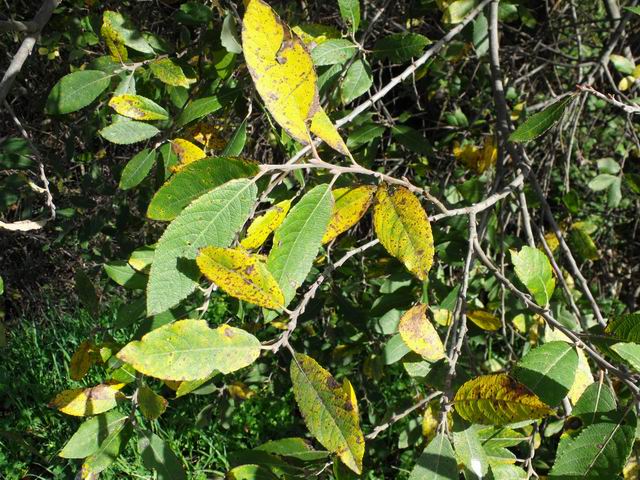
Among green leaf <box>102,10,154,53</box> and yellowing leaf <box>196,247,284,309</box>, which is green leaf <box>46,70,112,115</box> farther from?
yellowing leaf <box>196,247,284,309</box>

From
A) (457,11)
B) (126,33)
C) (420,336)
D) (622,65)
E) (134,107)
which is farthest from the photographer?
(622,65)

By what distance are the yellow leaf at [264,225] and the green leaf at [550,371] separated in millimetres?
399

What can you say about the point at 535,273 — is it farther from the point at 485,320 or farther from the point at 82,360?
the point at 82,360

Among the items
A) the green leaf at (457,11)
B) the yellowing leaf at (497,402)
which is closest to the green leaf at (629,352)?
the yellowing leaf at (497,402)

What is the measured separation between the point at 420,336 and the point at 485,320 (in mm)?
490

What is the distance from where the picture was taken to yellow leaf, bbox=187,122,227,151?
133cm

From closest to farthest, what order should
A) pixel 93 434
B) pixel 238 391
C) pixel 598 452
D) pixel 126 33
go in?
pixel 598 452 → pixel 93 434 → pixel 126 33 → pixel 238 391

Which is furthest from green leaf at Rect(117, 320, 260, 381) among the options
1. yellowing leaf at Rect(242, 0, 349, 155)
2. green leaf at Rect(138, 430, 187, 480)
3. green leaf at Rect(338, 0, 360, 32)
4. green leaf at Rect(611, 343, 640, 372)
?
green leaf at Rect(338, 0, 360, 32)

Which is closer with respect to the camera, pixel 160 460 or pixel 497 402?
pixel 497 402

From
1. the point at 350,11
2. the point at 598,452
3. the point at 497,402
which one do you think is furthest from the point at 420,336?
the point at 350,11

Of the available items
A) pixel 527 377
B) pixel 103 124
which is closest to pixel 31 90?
pixel 103 124

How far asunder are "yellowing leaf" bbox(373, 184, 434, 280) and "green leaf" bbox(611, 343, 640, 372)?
0.28 metres

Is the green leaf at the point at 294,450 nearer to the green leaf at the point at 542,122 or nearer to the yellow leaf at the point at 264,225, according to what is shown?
the yellow leaf at the point at 264,225

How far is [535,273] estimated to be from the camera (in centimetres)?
108
